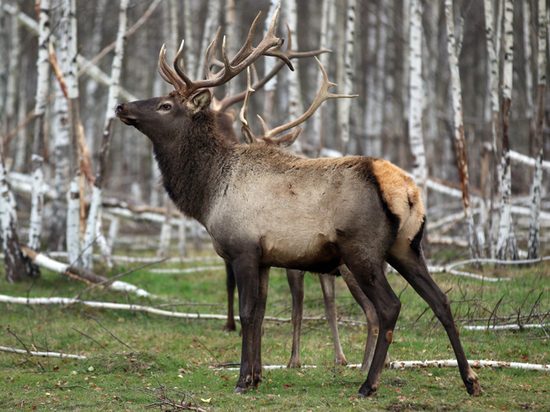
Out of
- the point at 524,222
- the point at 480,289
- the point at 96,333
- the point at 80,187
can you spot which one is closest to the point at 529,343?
the point at 480,289

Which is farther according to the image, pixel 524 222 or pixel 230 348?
pixel 524 222

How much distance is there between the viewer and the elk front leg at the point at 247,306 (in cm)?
779

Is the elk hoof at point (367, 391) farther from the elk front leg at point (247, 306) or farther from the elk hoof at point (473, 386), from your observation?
the elk front leg at point (247, 306)

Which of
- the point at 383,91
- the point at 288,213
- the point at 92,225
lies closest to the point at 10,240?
the point at 92,225

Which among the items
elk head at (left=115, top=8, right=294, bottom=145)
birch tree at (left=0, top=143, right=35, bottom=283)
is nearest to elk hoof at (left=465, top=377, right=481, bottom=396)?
elk head at (left=115, top=8, right=294, bottom=145)

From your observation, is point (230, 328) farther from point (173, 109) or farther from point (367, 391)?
point (367, 391)

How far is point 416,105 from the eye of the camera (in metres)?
13.7

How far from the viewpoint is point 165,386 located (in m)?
7.96

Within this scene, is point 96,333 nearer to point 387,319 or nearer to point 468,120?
point 387,319

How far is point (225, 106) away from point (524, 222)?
785 cm

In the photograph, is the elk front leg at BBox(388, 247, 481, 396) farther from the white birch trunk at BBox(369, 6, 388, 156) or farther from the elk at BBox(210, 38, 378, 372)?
the white birch trunk at BBox(369, 6, 388, 156)

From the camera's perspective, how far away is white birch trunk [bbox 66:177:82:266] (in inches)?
530

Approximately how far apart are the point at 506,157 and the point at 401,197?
20.3 ft

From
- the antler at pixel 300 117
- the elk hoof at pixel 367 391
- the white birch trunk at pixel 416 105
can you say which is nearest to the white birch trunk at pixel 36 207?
the antler at pixel 300 117
